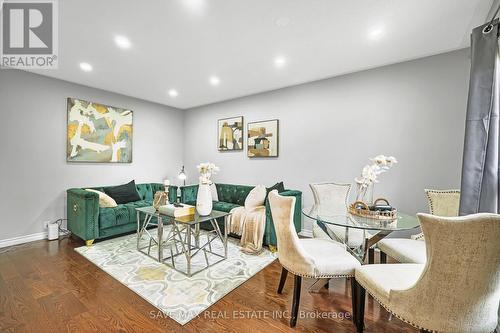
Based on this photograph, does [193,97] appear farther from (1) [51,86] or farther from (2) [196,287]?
(2) [196,287]

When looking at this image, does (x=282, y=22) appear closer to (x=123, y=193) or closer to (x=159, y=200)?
(x=159, y=200)

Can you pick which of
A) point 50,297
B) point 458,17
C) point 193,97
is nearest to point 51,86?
point 193,97

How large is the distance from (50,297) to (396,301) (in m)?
2.75

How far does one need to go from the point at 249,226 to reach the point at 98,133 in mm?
3226

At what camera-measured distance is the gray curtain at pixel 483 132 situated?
1610 mm

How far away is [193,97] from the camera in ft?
14.9

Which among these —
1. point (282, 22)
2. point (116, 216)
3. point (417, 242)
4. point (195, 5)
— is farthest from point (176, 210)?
point (417, 242)

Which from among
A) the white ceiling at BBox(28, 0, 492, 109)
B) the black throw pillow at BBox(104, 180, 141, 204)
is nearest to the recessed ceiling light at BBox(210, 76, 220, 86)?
the white ceiling at BBox(28, 0, 492, 109)

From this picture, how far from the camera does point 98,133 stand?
4023 millimetres

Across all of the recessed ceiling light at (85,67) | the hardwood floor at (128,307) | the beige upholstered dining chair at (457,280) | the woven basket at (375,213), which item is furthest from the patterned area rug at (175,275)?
the recessed ceiling light at (85,67)

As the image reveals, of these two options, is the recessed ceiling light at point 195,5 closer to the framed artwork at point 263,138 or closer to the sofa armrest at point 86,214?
the framed artwork at point 263,138

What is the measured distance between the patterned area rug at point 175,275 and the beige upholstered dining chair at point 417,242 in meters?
1.34

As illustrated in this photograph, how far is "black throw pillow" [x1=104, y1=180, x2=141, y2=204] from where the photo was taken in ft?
12.8

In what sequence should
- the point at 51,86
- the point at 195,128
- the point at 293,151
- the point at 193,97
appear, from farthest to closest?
1. the point at 195,128
2. the point at 193,97
3. the point at 293,151
4. the point at 51,86
